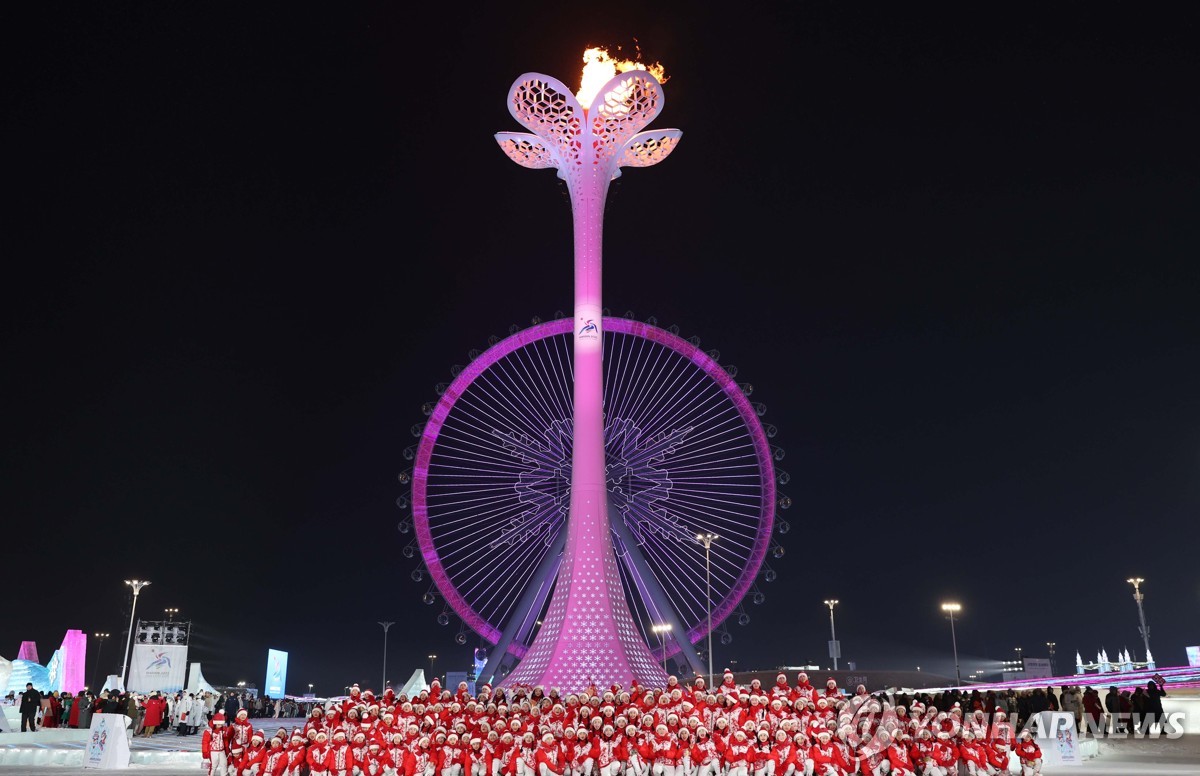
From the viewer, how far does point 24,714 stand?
92.8 feet

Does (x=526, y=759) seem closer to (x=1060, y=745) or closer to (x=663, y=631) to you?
(x=1060, y=745)

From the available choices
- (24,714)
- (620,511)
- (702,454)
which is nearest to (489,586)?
(620,511)

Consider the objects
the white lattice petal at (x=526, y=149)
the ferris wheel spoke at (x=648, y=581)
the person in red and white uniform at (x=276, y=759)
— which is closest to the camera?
the person in red and white uniform at (x=276, y=759)

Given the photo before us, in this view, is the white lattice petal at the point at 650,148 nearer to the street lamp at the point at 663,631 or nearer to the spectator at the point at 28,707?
the street lamp at the point at 663,631

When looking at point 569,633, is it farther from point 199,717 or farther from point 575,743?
point 199,717

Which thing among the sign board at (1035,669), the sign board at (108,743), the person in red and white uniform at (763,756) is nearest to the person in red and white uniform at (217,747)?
the sign board at (108,743)

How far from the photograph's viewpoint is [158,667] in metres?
52.5

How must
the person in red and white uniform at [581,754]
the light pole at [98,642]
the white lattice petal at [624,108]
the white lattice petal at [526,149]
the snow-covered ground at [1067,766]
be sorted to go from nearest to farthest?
the person in red and white uniform at [581,754], the snow-covered ground at [1067,766], the white lattice petal at [624,108], the white lattice petal at [526,149], the light pole at [98,642]

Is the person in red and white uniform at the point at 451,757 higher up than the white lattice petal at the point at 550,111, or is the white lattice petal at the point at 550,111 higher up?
the white lattice petal at the point at 550,111

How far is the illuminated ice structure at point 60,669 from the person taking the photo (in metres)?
48.8

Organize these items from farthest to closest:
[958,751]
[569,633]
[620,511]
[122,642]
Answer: [122,642] → [620,511] → [569,633] → [958,751]

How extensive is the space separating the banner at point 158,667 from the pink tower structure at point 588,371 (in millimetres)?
28286

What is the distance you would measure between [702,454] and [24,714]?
23051 millimetres

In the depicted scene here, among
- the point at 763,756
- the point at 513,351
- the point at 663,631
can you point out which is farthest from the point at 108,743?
the point at 513,351
